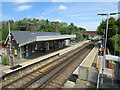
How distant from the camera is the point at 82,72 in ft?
33.9

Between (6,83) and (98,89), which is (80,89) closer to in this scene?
(98,89)

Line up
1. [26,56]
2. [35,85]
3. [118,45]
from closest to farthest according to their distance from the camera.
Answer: [35,85] → [26,56] → [118,45]

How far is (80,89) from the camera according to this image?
342 inches

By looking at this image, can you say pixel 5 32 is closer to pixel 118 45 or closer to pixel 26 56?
pixel 26 56

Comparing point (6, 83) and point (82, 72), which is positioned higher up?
point (82, 72)

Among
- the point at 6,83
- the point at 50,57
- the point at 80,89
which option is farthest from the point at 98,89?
the point at 50,57

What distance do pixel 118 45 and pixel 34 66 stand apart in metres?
16.8

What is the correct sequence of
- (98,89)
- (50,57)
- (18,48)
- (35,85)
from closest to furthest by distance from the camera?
(98,89) < (35,85) < (18,48) < (50,57)

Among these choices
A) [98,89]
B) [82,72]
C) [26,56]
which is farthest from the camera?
[26,56]

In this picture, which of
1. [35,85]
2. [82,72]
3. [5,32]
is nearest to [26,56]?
[35,85]

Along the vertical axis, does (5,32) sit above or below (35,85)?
above

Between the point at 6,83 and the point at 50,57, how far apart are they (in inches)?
398

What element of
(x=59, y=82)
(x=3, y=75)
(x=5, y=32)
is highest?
(x=5, y=32)

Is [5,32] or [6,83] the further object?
[5,32]
